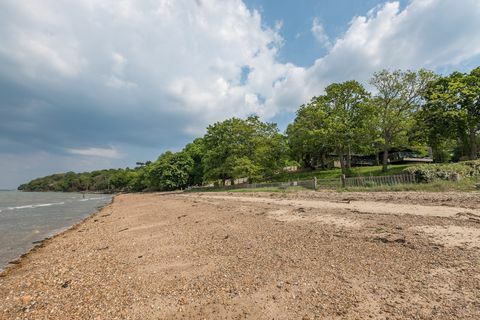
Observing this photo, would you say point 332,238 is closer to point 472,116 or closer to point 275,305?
point 275,305

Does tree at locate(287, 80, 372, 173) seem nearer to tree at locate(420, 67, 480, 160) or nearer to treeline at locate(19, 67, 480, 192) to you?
treeline at locate(19, 67, 480, 192)

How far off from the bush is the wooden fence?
494 mm

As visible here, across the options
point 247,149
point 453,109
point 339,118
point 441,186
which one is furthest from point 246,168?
point 453,109

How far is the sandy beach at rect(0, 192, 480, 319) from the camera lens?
3695mm

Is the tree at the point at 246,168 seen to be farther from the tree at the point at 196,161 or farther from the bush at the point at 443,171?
the tree at the point at 196,161

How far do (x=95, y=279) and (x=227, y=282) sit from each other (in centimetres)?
330

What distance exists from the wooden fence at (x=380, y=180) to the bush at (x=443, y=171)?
19.5 inches

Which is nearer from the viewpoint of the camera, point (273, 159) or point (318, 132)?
point (318, 132)

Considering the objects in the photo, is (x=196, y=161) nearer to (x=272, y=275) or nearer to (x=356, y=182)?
(x=356, y=182)

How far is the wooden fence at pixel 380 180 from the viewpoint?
18.4 metres

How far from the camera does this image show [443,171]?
1786 cm

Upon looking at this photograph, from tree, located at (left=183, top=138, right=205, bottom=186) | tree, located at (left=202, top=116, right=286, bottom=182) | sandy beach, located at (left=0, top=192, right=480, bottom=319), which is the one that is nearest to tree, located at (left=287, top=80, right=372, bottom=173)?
tree, located at (left=202, top=116, right=286, bottom=182)

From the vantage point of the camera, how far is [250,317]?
11.8ft

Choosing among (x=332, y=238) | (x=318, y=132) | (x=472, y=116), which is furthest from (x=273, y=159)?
(x=332, y=238)
